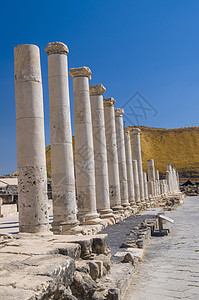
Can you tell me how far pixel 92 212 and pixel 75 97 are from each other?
4.75 m

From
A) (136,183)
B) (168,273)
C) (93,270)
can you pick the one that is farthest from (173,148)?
(93,270)

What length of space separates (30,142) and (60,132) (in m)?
2.44

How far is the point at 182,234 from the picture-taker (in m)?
12.5

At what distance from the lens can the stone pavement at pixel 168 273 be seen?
5.77 meters

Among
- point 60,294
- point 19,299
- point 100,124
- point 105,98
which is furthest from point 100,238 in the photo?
point 105,98

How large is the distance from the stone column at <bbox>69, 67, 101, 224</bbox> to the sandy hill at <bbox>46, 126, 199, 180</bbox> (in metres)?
74.6

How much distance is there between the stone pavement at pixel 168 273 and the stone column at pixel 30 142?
9.60 ft

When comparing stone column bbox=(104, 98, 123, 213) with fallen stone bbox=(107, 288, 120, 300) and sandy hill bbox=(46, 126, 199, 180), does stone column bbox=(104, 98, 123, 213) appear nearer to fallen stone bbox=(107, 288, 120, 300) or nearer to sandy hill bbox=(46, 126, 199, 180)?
fallen stone bbox=(107, 288, 120, 300)

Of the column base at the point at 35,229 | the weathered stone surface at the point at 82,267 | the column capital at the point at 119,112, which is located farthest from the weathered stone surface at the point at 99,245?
the column capital at the point at 119,112

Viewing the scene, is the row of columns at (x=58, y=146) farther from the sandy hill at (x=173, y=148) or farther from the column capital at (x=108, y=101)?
the sandy hill at (x=173, y=148)

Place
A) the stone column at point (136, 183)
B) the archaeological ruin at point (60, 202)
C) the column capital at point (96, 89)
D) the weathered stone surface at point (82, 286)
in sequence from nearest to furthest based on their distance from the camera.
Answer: the archaeological ruin at point (60, 202), the weathered stone surface at point (82, 286), the column capital at point (96, 89), the stone column at point (136, 183)

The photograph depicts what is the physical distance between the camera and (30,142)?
8758mm

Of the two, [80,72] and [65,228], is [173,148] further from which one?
[65,228]

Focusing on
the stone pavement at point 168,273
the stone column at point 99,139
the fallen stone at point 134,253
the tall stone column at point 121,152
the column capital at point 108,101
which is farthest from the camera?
the tall stone column at point 121,152
